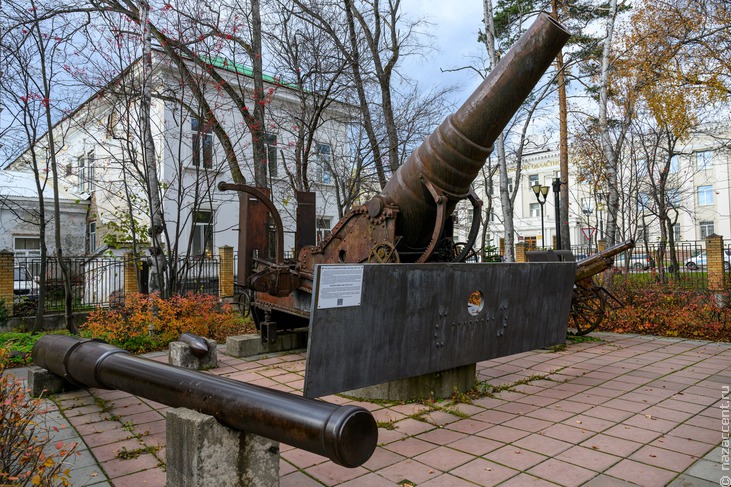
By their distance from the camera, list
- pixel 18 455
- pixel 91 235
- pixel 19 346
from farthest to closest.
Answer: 1. pixel 91 235
2. pixel 19 346
3. pixel 18 455

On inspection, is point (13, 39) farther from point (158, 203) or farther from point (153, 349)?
point (153, 349)

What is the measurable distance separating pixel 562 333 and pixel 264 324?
380 centimetres

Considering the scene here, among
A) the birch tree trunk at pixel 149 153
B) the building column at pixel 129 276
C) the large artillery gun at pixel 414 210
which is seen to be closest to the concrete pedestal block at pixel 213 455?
the large artillery gun at pixel 414 210

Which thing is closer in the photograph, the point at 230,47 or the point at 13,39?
the point at 13,39

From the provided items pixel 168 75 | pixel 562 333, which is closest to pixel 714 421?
pixel 562 333

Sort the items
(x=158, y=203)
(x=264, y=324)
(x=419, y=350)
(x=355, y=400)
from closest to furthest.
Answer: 1. (x=419, y=350)
2. (x=355, y=400)
3. (x=264, y=324)
4. (x=158, y=203)

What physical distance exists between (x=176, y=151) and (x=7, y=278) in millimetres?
5477

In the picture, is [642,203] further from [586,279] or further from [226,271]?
[226,271]

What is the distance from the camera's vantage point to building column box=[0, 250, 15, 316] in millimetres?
10945

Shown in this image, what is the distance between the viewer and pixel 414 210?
18.0ft

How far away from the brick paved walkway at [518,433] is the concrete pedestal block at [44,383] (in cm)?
11

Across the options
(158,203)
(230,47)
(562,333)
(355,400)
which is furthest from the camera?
(230,47)

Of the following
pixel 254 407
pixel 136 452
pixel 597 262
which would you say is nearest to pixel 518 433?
pixel 254 407

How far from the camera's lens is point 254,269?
7.21 m
